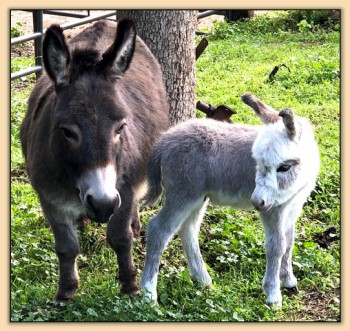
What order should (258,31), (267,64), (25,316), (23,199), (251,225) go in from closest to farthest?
(25,316) < (251,225) < (23,199) < (267,64) < (258,31)

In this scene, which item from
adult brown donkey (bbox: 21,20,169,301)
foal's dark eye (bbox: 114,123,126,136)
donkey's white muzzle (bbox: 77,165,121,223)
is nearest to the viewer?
donkey's white muzzle (bbox: 77,165,121,223)

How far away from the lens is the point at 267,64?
31.1ft

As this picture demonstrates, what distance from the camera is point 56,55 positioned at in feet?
15.2

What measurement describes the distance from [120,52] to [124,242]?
1348mm

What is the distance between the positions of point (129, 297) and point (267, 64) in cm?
506

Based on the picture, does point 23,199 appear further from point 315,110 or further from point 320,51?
point 320,51

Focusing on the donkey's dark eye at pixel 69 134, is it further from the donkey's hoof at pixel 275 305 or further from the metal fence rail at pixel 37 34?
the metal fence rail at pixel 37 34

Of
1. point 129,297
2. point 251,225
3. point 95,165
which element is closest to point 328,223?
point 251,225

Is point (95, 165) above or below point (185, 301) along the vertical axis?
above

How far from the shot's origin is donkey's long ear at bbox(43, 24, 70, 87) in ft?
14.9

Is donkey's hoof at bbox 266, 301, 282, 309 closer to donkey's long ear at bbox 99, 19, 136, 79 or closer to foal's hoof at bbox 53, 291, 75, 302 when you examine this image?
foal's hoof at bbox 53, 291, 75, 302

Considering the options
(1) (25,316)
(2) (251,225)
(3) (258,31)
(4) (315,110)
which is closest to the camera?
(1) (25,316)

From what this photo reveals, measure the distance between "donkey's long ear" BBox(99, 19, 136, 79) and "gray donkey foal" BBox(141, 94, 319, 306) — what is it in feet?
2.29

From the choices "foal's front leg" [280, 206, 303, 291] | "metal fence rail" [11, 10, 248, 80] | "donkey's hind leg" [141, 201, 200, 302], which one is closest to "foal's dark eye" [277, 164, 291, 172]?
"foal's front leg" [280, 206, 303, 291]
